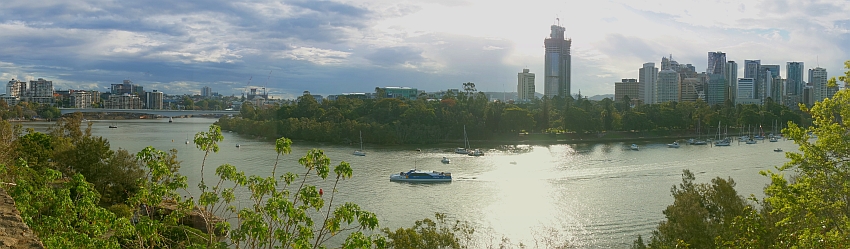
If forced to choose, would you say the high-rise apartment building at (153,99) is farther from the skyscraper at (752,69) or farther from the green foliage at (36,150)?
the skyscraper at (752,69)

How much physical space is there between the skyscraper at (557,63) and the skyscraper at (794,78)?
25.4 metres

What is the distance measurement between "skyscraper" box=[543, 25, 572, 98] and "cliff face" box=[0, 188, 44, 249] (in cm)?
7953

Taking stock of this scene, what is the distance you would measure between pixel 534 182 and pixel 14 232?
13.5 m

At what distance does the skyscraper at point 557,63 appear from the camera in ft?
272

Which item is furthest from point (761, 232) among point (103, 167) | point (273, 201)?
point (103, 167)

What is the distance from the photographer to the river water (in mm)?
10844

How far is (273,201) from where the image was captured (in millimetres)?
3076

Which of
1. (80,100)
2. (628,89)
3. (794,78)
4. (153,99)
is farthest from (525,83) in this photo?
(80,100)

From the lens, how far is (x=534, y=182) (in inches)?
639

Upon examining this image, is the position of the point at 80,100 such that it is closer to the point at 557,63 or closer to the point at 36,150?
the point at 36,150

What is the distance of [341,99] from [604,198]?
24.6 meters

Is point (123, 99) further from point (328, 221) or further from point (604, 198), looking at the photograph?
point (328, 221)

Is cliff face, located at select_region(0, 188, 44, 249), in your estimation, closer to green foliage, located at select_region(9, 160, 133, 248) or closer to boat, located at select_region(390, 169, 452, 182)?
green foliage, located at select_region(9, 160, 133, 248)

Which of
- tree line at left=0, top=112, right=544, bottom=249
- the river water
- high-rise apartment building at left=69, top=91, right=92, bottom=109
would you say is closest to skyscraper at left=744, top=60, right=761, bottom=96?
the river water
